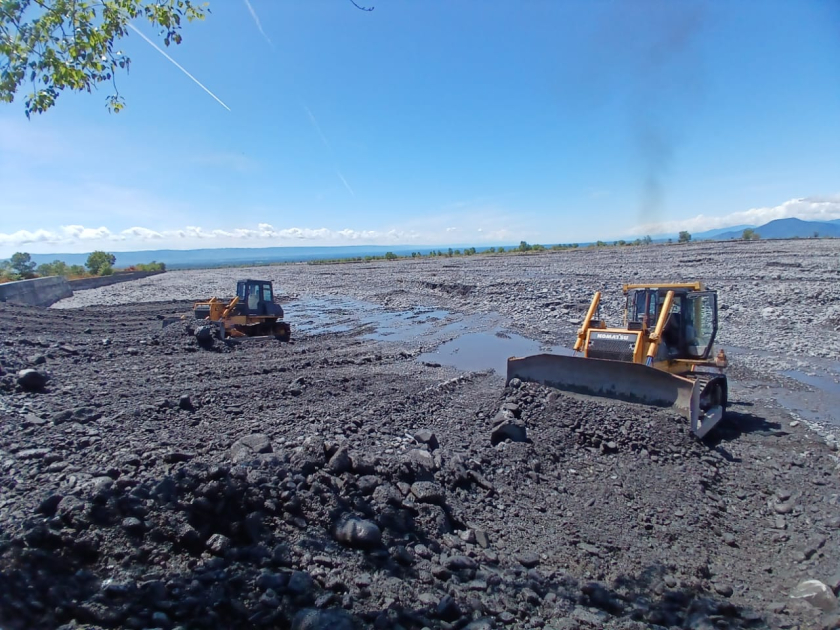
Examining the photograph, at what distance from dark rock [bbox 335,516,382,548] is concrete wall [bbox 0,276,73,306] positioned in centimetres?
3005

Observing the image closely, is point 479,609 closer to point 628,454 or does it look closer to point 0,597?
point 0,597

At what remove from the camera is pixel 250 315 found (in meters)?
16.7

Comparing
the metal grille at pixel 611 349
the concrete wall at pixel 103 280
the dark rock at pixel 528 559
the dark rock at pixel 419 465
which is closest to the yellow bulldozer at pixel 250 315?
the metal grille at pixel 611 349

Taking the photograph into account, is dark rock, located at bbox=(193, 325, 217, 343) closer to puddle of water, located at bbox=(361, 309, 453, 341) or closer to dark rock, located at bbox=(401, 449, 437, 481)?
puddle of water, located at bbox=(361, 309, 453, 341)

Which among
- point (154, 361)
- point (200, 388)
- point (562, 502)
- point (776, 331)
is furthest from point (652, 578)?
point (776, 331)

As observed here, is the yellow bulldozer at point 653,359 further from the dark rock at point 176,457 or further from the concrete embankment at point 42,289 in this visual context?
the concrete embankment at point 42,289

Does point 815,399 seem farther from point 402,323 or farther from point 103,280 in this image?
point 103,280

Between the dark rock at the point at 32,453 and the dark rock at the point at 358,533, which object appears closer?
the dark rock at the point at 358,533

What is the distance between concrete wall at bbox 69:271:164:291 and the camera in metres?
43.1

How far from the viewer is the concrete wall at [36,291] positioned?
2727 centimetres

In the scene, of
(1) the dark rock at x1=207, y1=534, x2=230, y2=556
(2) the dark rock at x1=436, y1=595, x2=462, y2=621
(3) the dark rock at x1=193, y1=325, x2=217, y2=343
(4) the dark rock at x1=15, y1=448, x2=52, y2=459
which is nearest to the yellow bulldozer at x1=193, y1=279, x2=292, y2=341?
(3) the dark rock at x1=193, y1=325, x2=217, y2=343

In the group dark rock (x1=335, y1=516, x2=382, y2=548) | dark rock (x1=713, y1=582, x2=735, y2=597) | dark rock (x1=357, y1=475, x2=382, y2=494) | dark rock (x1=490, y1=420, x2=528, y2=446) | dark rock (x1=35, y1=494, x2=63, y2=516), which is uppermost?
dark rock (x1=35, y1=494, x2=63, y2=516)

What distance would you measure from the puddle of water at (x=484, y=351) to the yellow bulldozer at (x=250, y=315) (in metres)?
5.60

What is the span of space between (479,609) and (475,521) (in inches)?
55.8
